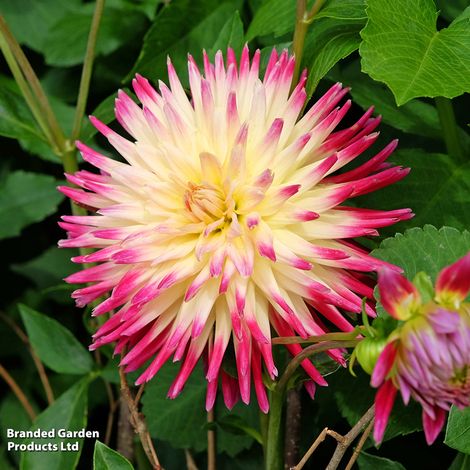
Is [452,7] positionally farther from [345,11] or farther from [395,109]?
[345,11]

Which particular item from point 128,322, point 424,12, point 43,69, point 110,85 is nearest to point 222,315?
point 128,322

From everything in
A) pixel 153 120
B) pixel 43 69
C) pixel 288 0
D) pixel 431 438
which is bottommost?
pixel 431 438

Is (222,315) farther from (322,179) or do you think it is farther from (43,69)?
(43,69)

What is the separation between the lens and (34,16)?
111 cm

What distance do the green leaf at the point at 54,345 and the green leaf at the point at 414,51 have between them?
0.48m

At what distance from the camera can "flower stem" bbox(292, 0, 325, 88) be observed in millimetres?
657

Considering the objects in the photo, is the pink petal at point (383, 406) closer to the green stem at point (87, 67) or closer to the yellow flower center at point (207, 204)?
the yellow flower center at point (207, 204)

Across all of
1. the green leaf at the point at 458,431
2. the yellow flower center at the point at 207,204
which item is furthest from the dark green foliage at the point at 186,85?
the yellow flower center at the point at 207,204

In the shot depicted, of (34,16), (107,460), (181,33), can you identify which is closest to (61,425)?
(107,460)

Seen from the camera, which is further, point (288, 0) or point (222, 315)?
point (288, 0)

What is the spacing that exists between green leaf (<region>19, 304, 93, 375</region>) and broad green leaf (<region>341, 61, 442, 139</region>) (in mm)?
402

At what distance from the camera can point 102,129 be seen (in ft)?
2.11

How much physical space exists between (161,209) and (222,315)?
88mm

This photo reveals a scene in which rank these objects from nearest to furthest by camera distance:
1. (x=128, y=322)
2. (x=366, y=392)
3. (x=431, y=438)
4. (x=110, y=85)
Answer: (x=431, y=438)
(x=128, y=322)
(x=366, y=392)
(x=110, y=85)
